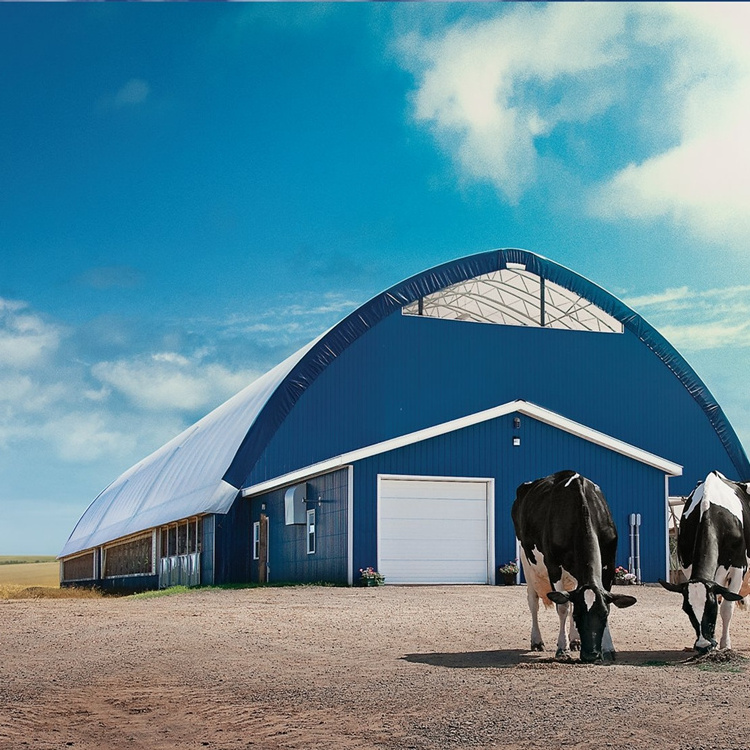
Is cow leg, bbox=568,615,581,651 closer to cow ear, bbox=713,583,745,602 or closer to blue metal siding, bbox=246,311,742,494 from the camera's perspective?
cow ear, bbox=713,583,745,602

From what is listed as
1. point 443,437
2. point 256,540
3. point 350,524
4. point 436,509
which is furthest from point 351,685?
point 256,540

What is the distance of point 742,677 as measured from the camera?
10727 millimetres

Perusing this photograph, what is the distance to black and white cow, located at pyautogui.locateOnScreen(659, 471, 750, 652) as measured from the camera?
12.0 meters

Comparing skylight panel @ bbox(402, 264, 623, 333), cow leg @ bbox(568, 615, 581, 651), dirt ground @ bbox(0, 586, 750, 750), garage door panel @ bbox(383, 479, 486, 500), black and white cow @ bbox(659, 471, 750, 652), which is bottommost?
dirt ground @ bbox(0, 586, 750, 750)

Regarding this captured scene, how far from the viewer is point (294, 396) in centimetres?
3072

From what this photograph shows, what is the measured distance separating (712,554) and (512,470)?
15430 millimetres

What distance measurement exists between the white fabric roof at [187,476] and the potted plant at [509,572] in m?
7.86

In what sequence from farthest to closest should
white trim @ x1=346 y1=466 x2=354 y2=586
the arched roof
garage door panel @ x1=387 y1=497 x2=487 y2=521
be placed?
the arched roof → garage door panel @ x1=387 y1=497 x2=487 y2=521 → white trim @ x1=346 y1=466 x2=354 y2=586

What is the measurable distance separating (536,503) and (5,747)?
7.07 m

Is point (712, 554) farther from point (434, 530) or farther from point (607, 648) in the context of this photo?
point (434, 530)

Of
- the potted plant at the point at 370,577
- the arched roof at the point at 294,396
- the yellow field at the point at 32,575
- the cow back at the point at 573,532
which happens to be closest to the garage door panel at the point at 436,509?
the potted plant at the point at 370,577

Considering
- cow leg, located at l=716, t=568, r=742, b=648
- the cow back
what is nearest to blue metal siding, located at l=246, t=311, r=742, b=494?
the cow back

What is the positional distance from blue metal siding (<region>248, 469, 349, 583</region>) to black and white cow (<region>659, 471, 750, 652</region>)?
14.0 m

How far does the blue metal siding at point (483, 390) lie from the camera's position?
30.9 m
